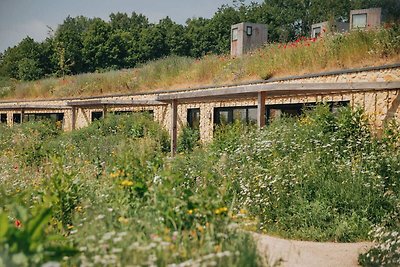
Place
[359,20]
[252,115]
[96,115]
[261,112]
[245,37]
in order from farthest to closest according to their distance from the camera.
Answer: [96,115] < [245,37] < [359,20] < [252,115] < [261,112]

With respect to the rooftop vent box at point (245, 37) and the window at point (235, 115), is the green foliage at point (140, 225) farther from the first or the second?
the rooftop vent box at point (245, 37)

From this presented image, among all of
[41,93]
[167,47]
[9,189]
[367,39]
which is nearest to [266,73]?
[367,39]

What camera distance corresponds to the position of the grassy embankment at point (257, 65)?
11.3 meters

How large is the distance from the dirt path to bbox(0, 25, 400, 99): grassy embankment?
566 centimetres

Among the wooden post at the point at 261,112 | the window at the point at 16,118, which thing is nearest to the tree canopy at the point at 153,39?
the window at the point at 16,118

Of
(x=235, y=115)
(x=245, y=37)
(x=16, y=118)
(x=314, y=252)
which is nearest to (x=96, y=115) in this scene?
(x=245, y=37)

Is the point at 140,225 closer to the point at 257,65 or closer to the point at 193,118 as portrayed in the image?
the point at 257,65

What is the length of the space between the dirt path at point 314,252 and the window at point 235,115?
300 inches

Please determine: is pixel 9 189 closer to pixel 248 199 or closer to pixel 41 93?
pixel 248 199

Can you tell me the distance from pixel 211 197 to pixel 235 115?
10.8 m

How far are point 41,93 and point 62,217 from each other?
22.8 metres

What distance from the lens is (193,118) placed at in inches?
653

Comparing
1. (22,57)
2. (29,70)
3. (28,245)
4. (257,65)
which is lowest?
(28,245)

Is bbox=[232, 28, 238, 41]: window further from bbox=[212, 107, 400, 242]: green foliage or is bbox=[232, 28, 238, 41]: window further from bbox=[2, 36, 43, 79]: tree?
bbox=[2, 36, 43, 79]: tree
